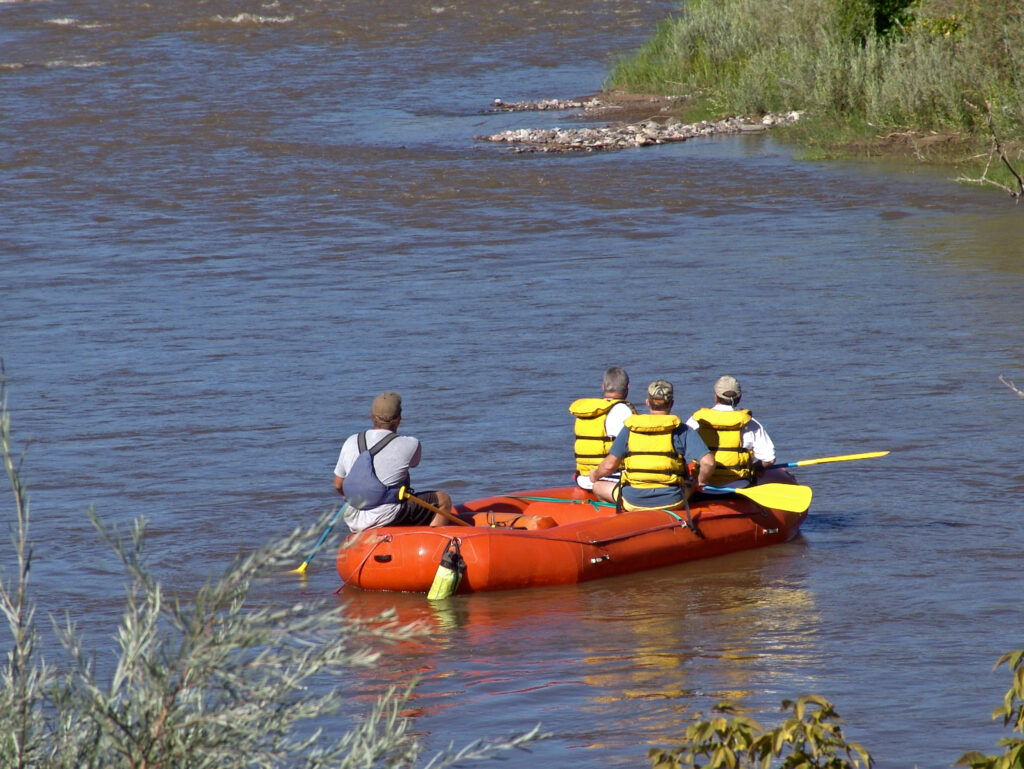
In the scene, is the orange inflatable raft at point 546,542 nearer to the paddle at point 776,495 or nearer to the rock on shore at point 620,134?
the paddle at point 776,495

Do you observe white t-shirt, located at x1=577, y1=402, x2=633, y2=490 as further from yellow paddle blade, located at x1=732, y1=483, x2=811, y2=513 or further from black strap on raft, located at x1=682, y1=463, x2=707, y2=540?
yellow paddle blade, located at x1=732, y1=483, x2=811, y2=513

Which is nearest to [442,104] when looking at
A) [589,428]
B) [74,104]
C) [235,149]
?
[235,149]

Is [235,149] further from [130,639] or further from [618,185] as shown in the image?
[130,639]

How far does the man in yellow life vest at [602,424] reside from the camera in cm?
909

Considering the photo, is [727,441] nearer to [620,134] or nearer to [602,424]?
[602,424]

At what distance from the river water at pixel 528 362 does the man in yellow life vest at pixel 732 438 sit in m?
0.54

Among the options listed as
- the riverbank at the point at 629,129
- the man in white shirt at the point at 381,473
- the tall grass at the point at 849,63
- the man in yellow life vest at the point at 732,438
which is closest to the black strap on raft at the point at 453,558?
the man in white shirt at the point at 381,473

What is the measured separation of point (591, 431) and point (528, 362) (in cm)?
493

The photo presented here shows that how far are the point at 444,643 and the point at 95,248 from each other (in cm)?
1393

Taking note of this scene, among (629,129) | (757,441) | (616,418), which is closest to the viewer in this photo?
(616,418)

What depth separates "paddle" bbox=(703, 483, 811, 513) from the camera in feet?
30.5

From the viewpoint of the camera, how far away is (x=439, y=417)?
41.0 ft

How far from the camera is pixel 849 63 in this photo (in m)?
23.8

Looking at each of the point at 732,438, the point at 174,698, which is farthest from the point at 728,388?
the point at 174,698
